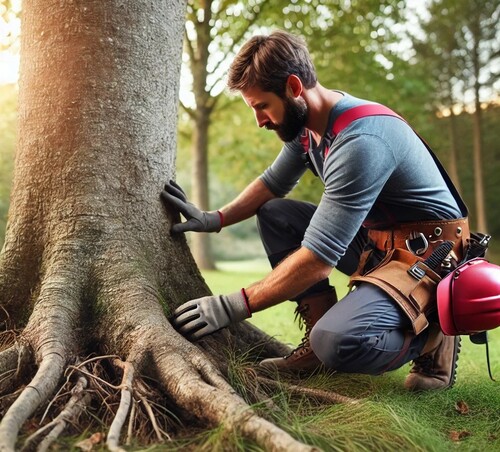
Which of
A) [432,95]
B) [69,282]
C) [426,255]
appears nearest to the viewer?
[69,282]

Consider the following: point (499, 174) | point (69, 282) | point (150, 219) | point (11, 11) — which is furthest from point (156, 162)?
point (499, 174)

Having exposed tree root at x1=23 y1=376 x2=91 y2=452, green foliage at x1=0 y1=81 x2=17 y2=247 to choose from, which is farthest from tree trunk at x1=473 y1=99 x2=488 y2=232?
→ exposed tree root at x1=23 y1=376 x2=91 y2=452

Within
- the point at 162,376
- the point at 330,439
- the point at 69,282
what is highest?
the point at 69,282

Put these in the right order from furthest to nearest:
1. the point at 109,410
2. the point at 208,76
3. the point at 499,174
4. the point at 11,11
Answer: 1. the point at 499,174
2. the point at 208,76
3. the point at 11,11
4. the point at 109,410

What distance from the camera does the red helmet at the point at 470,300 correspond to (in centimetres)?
215

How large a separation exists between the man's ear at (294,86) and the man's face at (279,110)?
21 millimetres

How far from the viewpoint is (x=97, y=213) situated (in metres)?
2.26

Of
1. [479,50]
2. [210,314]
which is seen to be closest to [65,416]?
[210,314]

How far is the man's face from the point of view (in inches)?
92.0

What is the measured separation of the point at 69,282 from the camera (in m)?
2.17

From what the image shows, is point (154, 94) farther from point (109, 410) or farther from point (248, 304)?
point (109, 410)

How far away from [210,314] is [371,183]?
85cm

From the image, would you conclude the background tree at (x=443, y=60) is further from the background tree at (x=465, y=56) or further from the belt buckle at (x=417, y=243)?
the belt buckle at (x=417, y=243)

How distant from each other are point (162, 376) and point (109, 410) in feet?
0.71
